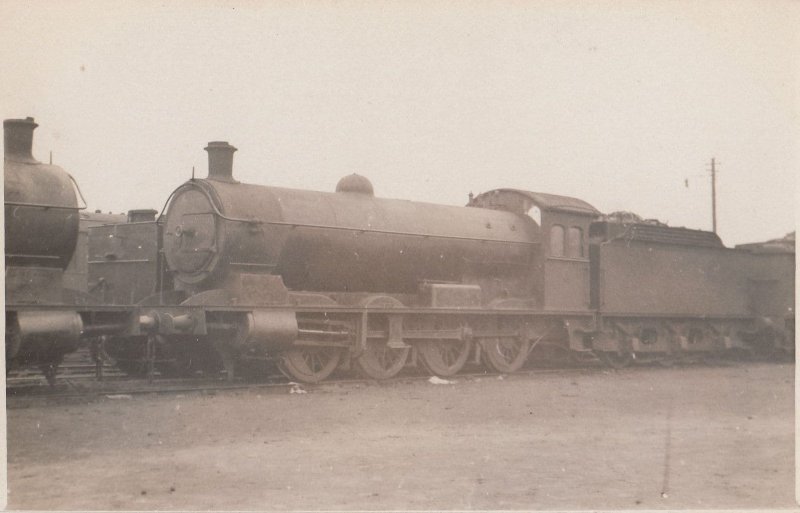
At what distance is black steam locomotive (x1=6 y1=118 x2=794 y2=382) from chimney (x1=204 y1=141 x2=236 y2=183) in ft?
A: 0.08

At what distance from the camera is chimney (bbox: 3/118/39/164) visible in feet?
32.9

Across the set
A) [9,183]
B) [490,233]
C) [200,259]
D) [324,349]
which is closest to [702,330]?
[490,233]

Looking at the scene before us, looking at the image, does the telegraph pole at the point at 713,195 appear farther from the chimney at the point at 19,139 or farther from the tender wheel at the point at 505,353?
the chimney at the point at 19,139

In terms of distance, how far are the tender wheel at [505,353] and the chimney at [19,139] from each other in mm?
8356

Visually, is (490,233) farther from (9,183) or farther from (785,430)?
(9,183)

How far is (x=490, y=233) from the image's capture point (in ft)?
52.3

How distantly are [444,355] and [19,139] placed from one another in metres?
7.94

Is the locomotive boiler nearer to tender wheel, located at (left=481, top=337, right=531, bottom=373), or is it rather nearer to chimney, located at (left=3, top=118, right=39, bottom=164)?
tender wheel, located at (left=481, top=337, right=531, bottom=373)

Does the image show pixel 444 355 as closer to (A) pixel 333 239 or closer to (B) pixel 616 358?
(A) pixel 333 239

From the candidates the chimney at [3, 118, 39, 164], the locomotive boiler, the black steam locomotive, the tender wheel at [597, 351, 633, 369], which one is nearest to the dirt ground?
the black steam locomotive

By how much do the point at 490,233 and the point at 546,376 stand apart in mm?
2796

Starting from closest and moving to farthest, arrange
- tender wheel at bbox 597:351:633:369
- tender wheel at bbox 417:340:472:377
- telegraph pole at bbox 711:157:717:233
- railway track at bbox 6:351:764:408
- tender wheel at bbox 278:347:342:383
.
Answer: railway track at bbox 6:351:764:408, tender wheel at bbox 278:347:342:383, tender wheel at bbox 417:340:472:377, tender wheel at bbox 597:351:633:369, telegraph pole at bbox 711:157:717:233

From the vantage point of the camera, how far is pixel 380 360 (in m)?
14.1

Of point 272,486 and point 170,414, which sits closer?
point 272,486
